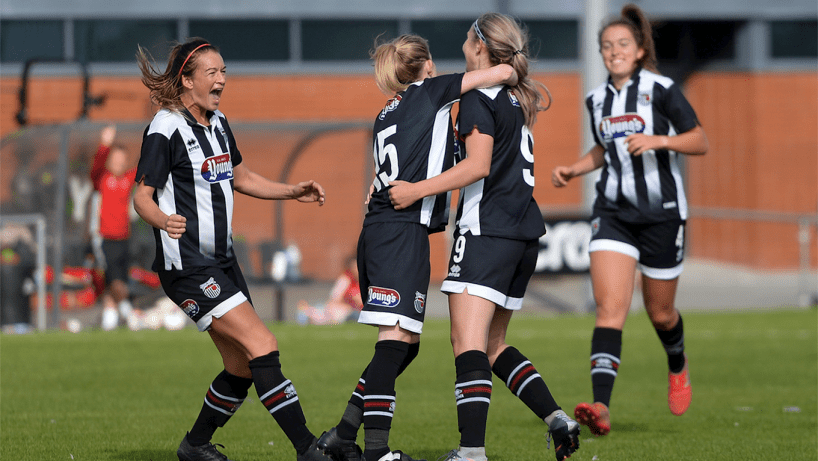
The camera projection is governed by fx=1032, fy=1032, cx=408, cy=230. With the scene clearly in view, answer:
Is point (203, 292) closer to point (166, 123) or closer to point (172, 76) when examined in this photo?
point (166, 123)

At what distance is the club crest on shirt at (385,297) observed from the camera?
13.5 ft

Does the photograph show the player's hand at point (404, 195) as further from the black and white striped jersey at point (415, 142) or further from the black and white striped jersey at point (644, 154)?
the black and white striped jersey at point (644, 154)

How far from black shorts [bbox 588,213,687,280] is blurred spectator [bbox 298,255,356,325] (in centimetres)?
671

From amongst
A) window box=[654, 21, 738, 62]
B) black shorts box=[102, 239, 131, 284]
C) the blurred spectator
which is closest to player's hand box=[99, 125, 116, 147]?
black shorts box=[102, 239, 131, 284]

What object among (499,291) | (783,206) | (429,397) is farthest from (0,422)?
(783,206)

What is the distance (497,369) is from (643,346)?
5483mm

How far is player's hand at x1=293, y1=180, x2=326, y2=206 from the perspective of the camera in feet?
15.0

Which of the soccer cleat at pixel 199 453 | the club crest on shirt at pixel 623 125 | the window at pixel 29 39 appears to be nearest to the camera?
the soccer cleat at pixel 199 453

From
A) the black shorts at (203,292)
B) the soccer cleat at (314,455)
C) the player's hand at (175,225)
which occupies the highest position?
the player's hand at (175,225)

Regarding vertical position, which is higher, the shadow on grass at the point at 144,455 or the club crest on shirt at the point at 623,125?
the club crest on shirt at the point at 623,125

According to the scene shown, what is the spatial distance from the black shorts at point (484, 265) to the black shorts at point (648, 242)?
1328 mm

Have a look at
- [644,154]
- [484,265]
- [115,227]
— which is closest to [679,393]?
[644,154]

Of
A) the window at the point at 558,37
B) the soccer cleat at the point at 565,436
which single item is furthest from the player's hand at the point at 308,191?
the window at the point at 558,37

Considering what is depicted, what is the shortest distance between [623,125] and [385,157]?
187 centimetres
